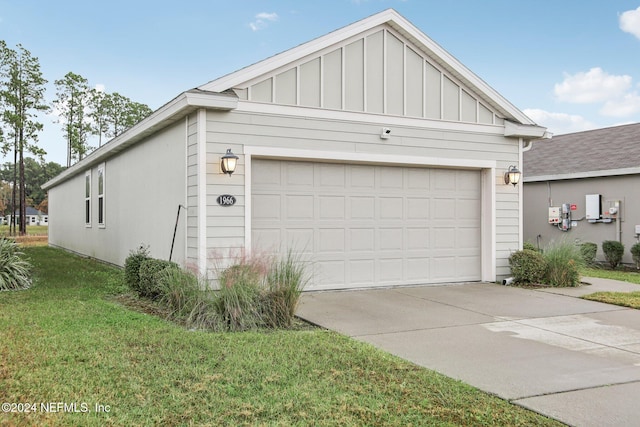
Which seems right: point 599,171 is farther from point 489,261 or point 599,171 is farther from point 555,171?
point 489,261

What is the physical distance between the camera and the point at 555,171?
15.8m

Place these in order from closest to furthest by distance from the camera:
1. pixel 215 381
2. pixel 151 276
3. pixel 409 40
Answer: pixel 215 381 < pixel 151 276 < pixel 409 40

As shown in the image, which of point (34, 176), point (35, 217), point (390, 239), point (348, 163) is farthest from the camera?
point (35, 217)

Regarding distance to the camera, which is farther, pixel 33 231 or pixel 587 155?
pixel 33 231

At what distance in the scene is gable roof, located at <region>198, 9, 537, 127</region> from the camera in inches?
317

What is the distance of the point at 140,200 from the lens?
11102mm

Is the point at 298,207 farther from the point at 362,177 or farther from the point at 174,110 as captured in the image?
the point at 174,110

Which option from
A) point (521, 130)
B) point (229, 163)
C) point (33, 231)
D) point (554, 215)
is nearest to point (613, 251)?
point (554, 215)

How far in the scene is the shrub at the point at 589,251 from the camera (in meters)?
13.7

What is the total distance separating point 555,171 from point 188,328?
43.4ft

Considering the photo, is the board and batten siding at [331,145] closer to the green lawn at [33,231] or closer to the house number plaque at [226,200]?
the house number plaque at [226,200]

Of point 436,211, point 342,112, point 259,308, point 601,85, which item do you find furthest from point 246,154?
point 601,85

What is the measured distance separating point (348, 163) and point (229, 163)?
7.44 ft

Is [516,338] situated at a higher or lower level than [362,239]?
lower
